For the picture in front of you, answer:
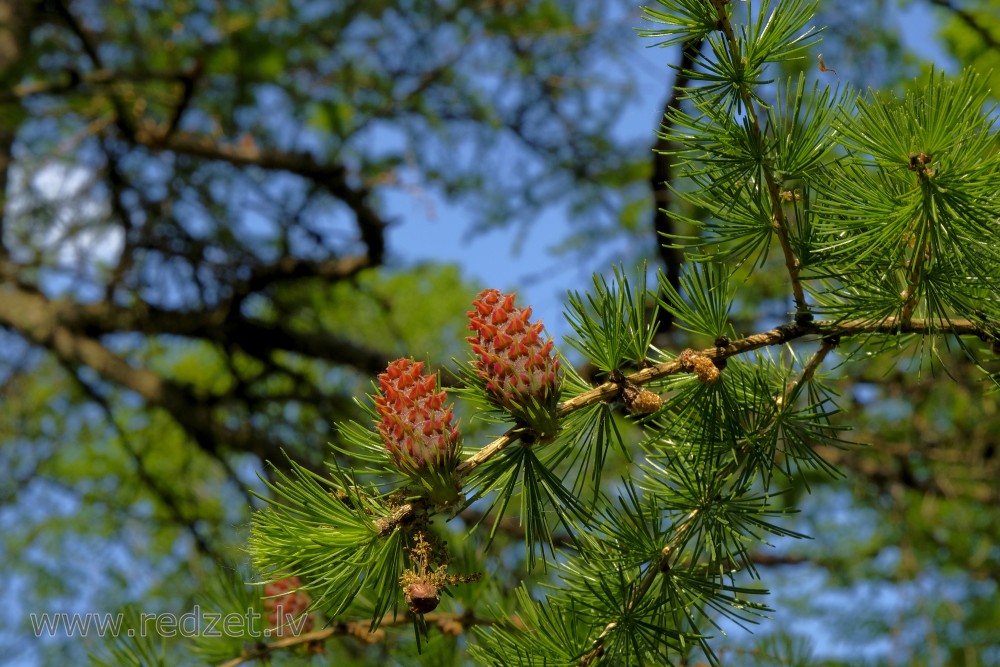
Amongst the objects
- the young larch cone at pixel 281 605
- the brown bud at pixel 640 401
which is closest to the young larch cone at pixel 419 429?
the brown bud at pixel 640 401

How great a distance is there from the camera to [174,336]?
11.7 ft

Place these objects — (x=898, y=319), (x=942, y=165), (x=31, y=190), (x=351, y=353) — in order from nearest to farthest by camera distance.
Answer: (x=942, y=165), (x=898, y=319), (x=351, y=353), (x=31, y=190)

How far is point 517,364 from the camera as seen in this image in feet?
→ 2.81

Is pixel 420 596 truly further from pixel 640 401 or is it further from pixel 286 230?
pixel 286 230

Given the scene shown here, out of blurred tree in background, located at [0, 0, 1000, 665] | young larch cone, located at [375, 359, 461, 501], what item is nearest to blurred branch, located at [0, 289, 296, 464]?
blurred tree in background, located at [0, 0, 1000, 665]

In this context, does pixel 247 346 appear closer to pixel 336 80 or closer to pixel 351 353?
pixel 351 353

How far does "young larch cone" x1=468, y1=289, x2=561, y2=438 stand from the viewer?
2.82 feet

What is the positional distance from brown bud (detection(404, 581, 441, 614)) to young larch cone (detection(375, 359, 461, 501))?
8cm

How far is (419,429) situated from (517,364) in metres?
0.11

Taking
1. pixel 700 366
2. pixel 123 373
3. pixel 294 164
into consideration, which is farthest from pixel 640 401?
pixel 123 373

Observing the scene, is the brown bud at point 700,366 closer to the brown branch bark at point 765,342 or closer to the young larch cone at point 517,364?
the brown branch bark at point 765,342

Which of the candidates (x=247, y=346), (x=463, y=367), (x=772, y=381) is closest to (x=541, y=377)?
(x=463, y=367)

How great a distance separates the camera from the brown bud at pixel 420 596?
83cm

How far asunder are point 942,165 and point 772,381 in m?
0.36
